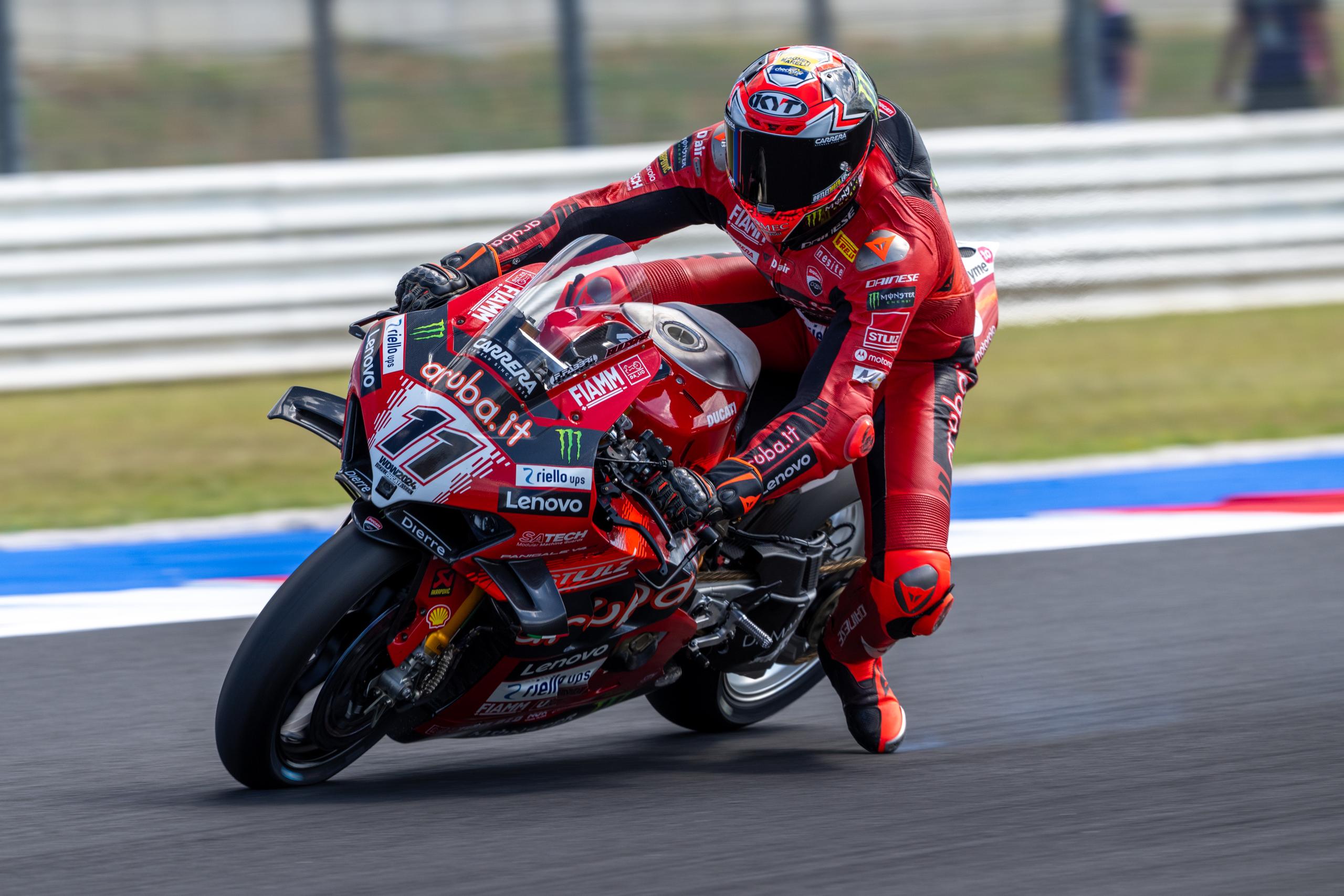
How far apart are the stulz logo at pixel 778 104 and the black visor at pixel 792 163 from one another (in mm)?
51

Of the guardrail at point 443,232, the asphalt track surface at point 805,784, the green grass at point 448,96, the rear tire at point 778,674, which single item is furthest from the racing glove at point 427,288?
the green grass at point 448,96

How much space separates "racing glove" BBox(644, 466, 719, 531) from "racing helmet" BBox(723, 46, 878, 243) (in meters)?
0.75

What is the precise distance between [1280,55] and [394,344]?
8493 millimetres

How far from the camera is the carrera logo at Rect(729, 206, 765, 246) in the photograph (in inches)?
161

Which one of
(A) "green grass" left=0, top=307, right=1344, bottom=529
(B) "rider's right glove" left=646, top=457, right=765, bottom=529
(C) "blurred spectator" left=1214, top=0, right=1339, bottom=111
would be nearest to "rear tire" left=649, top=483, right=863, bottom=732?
(B) "rider's right glove" left=646, top=457, right=765, bottom=529

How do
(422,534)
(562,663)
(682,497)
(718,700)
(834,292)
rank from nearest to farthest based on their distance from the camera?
(422,534)
(682,497)
(562,663)
(834,292)
(718,700)

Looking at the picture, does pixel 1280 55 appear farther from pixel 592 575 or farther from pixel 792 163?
pixel 592 575

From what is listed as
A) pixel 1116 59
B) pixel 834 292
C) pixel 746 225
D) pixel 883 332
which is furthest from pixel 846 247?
pixel 1116 59

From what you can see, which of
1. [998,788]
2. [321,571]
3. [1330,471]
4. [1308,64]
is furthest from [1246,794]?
[1308,64]

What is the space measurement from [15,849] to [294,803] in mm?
555

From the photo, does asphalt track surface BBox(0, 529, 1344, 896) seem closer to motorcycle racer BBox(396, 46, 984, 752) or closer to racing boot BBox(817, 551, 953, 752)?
racing boot BBox(817, 551, 953, 752)

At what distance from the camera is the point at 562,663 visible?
11.7ft

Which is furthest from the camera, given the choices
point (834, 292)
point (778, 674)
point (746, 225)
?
point (778, 674)

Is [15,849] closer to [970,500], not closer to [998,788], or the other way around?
[998,788]
